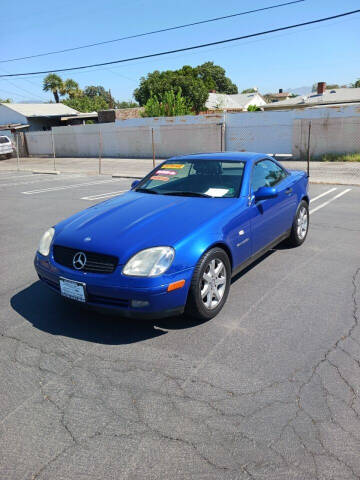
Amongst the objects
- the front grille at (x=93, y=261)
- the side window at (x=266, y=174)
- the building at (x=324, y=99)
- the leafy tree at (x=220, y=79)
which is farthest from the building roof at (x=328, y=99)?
the leafy tree at (x=220, y=79)

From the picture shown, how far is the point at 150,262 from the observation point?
133 inches

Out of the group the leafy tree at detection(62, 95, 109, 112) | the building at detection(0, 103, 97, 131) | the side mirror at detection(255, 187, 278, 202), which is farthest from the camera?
the leafy tree at detection(62, 95, 109, 112)

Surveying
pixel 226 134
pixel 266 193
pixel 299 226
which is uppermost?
pixel 226 134

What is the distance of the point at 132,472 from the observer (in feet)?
7.19

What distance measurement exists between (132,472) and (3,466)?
73cm

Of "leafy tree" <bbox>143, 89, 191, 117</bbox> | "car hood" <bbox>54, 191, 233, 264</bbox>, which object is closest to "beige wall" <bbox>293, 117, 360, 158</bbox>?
"leafy tree" <bbox>143, 89, 191, 117</bbox>

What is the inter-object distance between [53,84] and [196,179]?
62995 mm

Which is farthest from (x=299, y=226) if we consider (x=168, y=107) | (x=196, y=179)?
(x=168, y=107)

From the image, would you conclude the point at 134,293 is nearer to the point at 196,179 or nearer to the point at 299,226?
the point at 196,179

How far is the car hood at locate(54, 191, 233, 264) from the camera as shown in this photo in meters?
3.52

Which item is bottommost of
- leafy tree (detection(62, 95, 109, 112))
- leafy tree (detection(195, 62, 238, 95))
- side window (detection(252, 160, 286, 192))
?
side window (detection(252, 160, 286, 192))

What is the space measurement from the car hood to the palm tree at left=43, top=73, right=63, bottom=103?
62.7 metres

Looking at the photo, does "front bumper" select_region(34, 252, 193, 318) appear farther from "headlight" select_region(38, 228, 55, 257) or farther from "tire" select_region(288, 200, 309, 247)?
"tire" select_region(288, 200, 309, 247)

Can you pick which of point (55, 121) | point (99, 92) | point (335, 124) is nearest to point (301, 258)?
point (335, 124)
